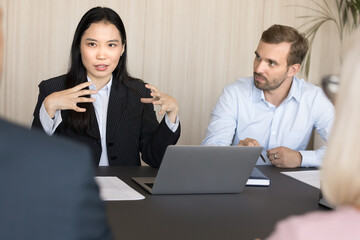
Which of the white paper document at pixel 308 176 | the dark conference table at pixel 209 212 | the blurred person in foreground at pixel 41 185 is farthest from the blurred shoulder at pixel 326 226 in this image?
the white paper document at pixel 308 176

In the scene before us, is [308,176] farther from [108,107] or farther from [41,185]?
[41,185]

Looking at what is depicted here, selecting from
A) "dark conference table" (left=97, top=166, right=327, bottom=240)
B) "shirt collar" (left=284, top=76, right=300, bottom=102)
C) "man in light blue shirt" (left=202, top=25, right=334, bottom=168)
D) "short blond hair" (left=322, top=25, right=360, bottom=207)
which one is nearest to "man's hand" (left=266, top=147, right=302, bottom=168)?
"dark conference table" (left=97, top=166, right=327, bottom=240)

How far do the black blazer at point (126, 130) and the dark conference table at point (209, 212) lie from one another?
0.58m

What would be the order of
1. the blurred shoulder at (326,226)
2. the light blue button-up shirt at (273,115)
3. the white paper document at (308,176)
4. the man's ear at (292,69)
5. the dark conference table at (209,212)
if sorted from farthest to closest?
the man's ear at (292,69) → the light blue button-up shirt at (273,115) → the white paper document at (308,176) → the dark conference table at (209,212) → the blurred shoulder at (326,226)

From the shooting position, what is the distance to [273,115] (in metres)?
3.80

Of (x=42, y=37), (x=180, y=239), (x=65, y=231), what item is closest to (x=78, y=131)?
(x=180, y=239)

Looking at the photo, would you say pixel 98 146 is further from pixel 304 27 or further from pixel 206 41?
pixel 304 27

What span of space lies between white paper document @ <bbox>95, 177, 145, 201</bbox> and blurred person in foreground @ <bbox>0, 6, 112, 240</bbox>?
122 centimetres

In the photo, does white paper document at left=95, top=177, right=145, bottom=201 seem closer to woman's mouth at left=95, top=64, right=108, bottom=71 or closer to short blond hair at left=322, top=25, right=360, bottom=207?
woman's mouth at left=95, top=64, right=108, bottom=71

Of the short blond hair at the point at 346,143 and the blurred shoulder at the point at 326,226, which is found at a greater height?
the short blond hair at the point at 346,143

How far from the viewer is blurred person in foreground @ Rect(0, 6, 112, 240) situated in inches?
33.7

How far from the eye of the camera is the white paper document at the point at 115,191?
2.18m

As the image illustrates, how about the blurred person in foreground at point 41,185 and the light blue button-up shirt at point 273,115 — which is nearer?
the blurred person in foreground at point 41,185

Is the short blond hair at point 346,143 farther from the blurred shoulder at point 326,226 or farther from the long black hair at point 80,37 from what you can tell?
the long black hair at point 80,37
